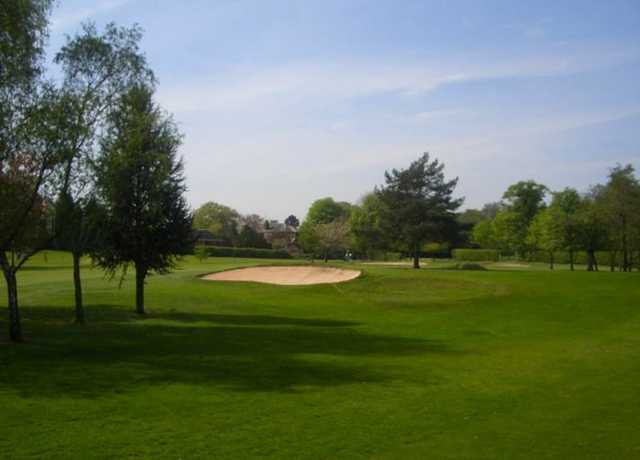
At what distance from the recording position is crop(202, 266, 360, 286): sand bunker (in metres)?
39.9

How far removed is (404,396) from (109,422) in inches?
211

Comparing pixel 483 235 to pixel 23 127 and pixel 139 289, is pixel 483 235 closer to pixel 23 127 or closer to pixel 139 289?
pixel 139 289

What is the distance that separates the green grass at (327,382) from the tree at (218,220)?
304ft

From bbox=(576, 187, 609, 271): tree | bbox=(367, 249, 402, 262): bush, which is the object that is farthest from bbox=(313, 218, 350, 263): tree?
bbox=(576, 187, 609, 271): tree

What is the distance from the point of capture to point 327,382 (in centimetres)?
Answer: 1282

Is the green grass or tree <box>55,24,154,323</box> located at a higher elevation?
tree <box>55,24,154,323</box>

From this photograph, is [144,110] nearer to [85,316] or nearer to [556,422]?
[85,316]

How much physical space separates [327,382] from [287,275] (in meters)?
30.2

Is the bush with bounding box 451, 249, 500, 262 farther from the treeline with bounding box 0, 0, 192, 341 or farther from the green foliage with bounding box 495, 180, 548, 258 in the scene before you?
the treeline with bounding box 0, 0, 192, 341

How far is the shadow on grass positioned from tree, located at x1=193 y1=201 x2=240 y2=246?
307ft

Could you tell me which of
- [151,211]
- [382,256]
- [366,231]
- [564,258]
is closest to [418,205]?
[366,231]

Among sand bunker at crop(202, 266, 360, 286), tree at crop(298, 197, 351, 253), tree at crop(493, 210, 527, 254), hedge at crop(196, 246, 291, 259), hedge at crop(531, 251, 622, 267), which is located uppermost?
tree at crop(298, 197, 351, 253)

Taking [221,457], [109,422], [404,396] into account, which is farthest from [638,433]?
[109,422]

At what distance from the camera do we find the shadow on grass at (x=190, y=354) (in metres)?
12.5
